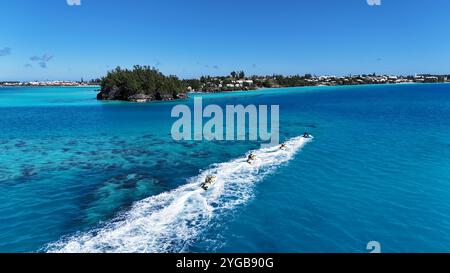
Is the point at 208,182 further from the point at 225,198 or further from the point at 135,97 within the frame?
the point at 135,97

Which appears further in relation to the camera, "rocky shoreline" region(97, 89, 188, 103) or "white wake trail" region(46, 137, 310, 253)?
"rocky shoreline" region(97, 89, 188, 103)

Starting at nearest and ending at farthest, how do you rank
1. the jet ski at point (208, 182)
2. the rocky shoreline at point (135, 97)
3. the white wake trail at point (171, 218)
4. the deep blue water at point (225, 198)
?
1. the white wake trail at point (171, 218)
2. the deep blue water at point (225, 198)
3. the jet ski at point (208, 182)
4. the rocky shoreline at point (135, 97)

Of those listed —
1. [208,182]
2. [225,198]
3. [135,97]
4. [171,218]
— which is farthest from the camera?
[135,97]

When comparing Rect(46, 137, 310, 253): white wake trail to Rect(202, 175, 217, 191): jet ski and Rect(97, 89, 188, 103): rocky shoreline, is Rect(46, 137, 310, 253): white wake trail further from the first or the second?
Rect(97, 89, 188, 103): rocky shoreline

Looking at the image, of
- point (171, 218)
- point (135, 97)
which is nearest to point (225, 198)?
point (171, 218)

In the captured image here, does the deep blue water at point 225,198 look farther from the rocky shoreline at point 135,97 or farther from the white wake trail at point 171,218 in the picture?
the rocky shoreline at point 135,97

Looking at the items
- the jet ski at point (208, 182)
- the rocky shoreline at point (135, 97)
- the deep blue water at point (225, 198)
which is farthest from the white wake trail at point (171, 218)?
the rocky shoreline at point (135, 97)

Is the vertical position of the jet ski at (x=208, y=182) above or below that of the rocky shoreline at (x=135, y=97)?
below

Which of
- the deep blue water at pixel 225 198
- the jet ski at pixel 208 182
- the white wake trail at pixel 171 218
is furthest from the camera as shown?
the jet ski at pixel 208 182

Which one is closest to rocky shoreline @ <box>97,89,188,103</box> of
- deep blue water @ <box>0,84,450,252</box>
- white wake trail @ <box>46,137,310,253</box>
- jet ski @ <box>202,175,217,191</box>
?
deep blue water @ <box>0,84,450,252</box>
